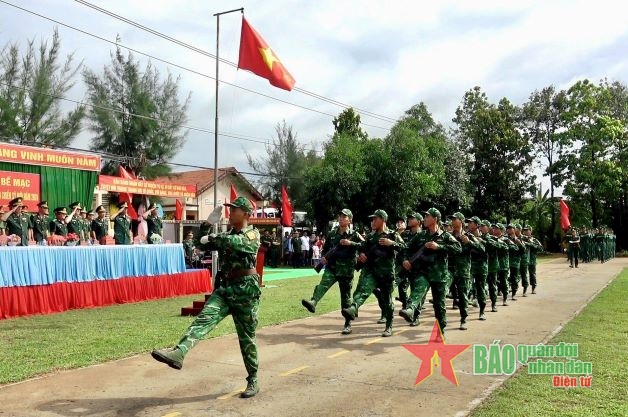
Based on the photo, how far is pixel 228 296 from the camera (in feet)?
18.4

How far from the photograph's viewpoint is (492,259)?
11930 millimetres

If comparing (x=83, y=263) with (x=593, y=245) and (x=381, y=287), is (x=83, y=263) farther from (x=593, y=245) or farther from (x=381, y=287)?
(x=593, y=245)

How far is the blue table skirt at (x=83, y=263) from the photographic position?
10.6m

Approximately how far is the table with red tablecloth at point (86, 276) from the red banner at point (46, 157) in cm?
441

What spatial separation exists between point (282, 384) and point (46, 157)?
12.6 m

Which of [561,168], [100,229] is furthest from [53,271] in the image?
[561,168]

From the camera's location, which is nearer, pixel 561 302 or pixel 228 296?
pixel 228 296

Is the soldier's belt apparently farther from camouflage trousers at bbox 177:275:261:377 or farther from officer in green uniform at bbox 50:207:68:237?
officer in green uniform at bbox 50:207:68:237

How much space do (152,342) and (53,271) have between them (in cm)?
451

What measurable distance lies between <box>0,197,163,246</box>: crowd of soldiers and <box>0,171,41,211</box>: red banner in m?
1.42

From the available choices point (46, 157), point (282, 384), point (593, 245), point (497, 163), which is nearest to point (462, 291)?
point (282, 384)

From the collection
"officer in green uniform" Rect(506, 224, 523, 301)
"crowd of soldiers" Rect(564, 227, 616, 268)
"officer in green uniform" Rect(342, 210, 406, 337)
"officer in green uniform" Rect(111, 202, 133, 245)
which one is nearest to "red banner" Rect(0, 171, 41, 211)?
"officer in green uniform" Rect(111, 202, 133, 245)

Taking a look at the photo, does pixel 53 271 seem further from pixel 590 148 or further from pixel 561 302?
pixel 590 148

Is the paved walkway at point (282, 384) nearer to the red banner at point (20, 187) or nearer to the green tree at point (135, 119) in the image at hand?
the red banner at point (20, 187)
